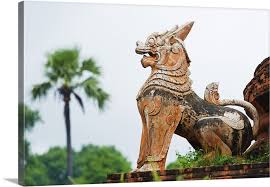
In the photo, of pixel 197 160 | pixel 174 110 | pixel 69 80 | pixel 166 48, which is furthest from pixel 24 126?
pixel 197 160

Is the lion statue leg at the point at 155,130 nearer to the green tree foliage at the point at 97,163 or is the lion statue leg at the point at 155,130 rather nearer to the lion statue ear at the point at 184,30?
the green tree foliage at the point at 97,163

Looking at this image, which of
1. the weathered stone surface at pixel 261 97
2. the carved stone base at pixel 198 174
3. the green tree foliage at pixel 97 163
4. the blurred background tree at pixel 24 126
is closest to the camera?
the blurred background tree at pixel 24 126

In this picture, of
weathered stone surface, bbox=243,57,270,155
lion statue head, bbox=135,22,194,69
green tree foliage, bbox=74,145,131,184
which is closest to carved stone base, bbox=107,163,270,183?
green tree foliage, bbox=74,145,131,184

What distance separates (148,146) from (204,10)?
79.2 inches

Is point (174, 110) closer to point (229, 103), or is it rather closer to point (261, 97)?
point (229, 103)

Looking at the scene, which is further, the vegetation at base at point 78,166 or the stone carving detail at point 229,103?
the stone carving detail at point 229,103

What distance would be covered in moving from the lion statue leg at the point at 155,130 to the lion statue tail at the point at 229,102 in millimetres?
615

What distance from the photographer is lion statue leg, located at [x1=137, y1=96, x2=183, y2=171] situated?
1234 centimetres

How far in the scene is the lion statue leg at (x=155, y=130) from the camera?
12344 mm

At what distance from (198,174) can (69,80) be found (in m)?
2.11

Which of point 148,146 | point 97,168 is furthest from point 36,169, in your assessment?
point 148,146

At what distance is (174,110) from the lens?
493 inches

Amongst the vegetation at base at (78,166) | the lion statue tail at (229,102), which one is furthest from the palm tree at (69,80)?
the lion statue tail at (229,102)

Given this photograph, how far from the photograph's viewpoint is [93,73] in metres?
12.0
